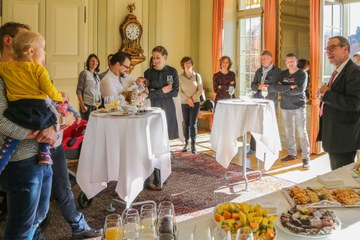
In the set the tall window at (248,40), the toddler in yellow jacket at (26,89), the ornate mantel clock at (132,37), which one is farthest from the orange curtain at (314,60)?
the toddler in yellow jacket at (26,89)

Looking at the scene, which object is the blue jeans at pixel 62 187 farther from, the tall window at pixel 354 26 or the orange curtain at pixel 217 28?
the orange curtain at pixel 217 28

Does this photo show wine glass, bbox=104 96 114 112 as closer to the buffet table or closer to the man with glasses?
the man with glasses

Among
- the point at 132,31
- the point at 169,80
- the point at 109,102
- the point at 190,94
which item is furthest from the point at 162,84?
the point at 132,31

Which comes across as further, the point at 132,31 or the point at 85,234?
the point at 132,31

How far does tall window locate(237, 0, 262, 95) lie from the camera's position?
721 centimetres

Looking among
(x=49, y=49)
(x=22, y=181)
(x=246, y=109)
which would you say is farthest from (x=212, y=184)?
(x=49, y=49)

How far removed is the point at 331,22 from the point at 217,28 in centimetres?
Result: 235

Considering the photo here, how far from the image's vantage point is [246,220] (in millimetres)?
1246

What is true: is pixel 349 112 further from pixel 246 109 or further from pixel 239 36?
pixel 239 36

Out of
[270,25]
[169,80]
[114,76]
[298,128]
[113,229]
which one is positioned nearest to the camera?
[113,229]

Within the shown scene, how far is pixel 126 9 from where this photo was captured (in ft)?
22.9

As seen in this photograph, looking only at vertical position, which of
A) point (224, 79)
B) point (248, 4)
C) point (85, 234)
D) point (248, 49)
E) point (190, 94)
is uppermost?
point (248, 4)

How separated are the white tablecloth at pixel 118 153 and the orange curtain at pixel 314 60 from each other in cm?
353

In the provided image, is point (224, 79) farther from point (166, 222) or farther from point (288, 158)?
point (166, 222)
